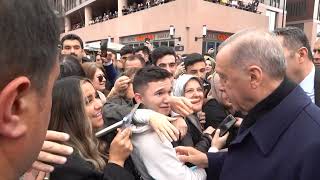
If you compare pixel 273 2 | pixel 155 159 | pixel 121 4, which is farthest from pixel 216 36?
pixel 155 159

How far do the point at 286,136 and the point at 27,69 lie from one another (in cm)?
123

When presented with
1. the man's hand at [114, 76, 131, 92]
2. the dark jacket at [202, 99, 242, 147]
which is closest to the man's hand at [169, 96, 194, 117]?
the man's hand at [114, 76, 131, 92]

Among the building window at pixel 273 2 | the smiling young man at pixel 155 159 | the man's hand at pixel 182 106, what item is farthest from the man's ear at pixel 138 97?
the building window at pixel 273 2

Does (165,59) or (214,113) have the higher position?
(165,59)

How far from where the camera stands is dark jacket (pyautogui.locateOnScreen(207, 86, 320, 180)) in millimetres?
1466

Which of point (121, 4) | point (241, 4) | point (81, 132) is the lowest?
point (81, 132)

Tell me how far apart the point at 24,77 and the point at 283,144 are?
4.03ft

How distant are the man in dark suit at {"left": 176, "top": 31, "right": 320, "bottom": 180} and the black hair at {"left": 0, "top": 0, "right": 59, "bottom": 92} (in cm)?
116

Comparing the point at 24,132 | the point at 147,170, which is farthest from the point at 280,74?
the point at 24,132

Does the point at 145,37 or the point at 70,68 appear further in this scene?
the point at 145,37

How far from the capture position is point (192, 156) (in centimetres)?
211

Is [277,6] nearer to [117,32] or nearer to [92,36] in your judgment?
[117,32]

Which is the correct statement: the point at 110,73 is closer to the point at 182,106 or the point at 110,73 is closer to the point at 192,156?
the point at 182,106

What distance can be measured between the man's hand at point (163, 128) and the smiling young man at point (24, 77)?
1.10 m
